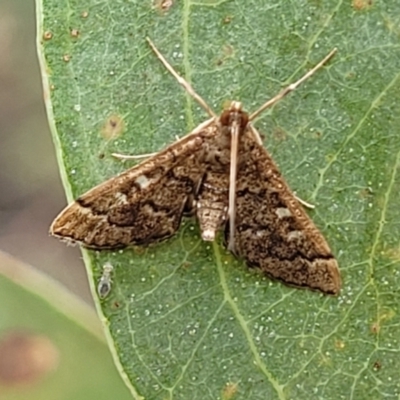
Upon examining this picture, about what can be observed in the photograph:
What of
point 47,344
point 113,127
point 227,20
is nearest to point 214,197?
point 113,127

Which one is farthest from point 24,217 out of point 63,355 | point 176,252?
point 176,252

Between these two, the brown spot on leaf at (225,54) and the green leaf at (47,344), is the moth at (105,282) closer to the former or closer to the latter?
the green leaf at (47,344)

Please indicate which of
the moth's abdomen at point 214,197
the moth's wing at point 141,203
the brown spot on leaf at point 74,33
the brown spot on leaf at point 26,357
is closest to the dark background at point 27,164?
the brown spot on leaf at point 26,357

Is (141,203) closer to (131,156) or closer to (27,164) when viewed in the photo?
(131,156)

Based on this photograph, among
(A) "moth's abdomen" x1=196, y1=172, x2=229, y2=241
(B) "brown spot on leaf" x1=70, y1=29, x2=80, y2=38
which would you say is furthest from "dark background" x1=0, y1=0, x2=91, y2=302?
(B) "brown spot on leaf" x1=70, y1=29, x2=80, y2=38

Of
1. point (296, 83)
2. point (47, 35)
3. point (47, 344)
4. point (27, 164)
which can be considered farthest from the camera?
point (27, 164)

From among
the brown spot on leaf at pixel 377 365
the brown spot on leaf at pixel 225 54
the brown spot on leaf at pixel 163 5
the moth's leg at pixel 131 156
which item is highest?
the brown spot on leaf at pixel 163 5

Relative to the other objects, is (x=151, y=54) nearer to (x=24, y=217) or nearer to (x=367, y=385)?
(x=367, y=385)
